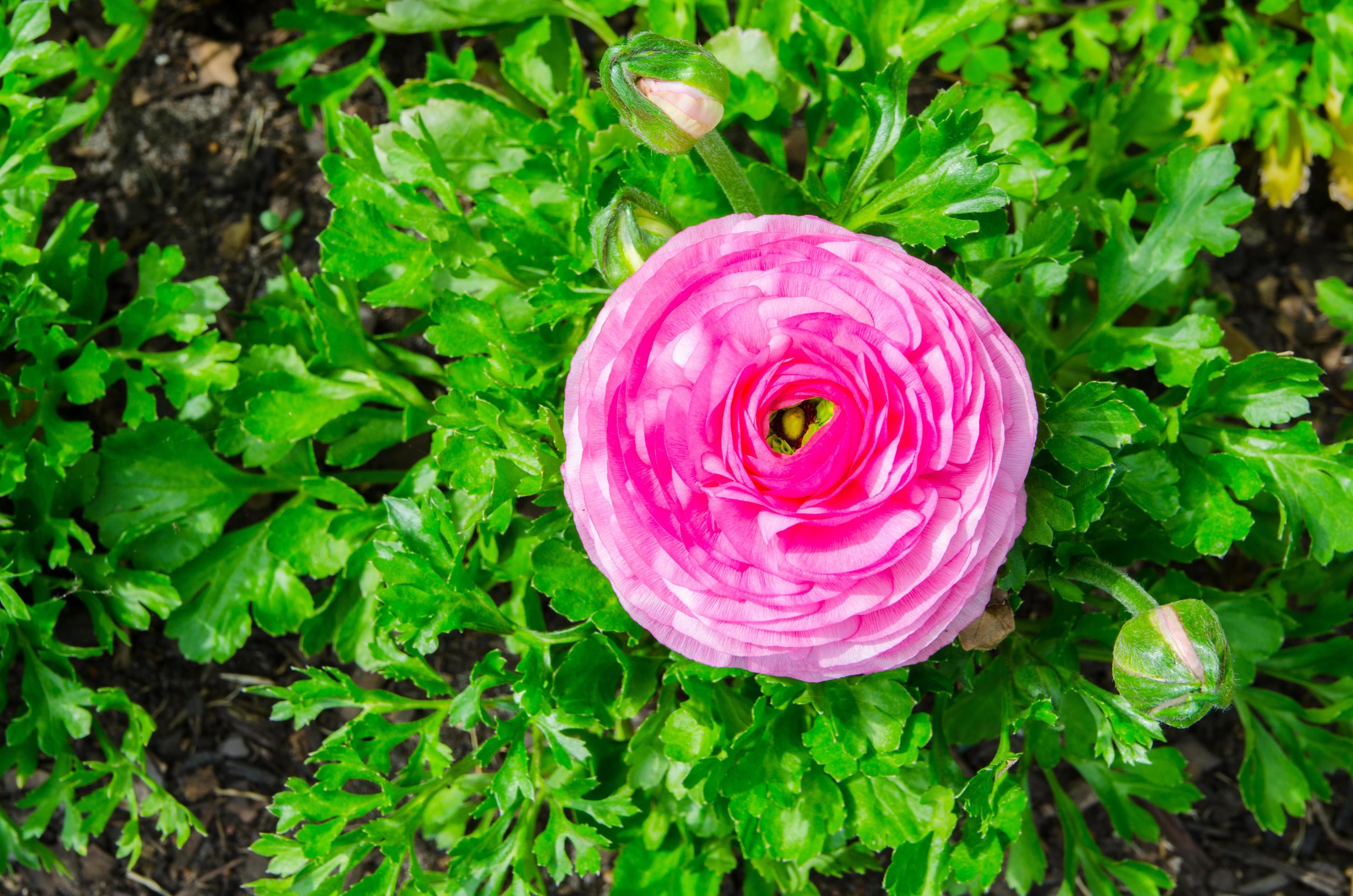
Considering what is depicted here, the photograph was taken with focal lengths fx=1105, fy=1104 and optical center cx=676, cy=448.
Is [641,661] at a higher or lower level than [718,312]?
lower

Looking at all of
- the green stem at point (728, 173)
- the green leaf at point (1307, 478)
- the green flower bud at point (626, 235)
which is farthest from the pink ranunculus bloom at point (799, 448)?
the green leaf at point (1307, 478)

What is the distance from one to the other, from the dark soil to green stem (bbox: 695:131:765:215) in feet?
4.29

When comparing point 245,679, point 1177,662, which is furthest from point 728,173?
point 245,679

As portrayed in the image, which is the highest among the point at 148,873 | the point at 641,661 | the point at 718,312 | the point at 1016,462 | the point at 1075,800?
the point at 718,312

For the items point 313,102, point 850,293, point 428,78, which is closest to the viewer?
point 850,293

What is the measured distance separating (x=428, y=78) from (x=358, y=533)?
87cm

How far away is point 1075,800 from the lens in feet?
8.39

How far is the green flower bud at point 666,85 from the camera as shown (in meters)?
1.35

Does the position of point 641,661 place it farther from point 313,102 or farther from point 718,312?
point 313,102

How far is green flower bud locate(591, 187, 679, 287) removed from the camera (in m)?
1.43

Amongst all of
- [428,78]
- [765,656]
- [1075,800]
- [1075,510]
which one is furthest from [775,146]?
[1075,800]

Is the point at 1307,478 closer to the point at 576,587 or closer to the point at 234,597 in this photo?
the point at 576,587

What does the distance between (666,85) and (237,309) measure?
1611mm

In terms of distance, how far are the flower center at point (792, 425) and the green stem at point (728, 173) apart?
1.04ft
